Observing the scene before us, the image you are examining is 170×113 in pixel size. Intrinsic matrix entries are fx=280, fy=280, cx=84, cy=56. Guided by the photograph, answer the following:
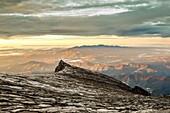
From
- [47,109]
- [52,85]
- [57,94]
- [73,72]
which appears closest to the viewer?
[47,109]

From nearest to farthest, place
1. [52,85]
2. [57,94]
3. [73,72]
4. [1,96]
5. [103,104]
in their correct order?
1. [1,96]
2. [103,104]
3. [57,94]
4. [52,85]
5. [73,72]

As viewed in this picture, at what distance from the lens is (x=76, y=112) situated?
21.0 m

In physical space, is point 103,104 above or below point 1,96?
below

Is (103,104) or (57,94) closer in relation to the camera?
(103,104)

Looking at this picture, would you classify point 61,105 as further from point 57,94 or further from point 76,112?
point 57,94

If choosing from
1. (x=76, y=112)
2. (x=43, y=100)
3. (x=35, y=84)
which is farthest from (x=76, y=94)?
(x=76, y=112)

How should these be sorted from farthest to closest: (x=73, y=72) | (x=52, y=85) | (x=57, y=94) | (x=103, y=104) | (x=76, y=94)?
(x=73, y=72)
(x=52, y=85)
(x=76, y=94)
(x=57, y=94)
(x=103, y=104)

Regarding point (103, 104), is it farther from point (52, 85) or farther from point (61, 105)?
point (52, 85)

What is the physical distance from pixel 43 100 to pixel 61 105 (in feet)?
5.91

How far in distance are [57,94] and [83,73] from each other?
69.1ft

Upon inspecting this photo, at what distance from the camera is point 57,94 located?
28.0m

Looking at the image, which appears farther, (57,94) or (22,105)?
(57,94)

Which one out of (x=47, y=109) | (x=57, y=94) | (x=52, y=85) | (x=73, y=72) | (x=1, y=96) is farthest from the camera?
(x=73, y=72)

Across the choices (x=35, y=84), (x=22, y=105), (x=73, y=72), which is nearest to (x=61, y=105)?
(x=22, y=105)
